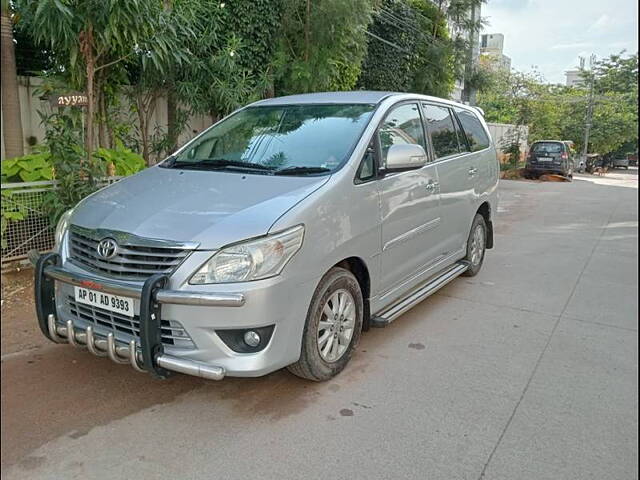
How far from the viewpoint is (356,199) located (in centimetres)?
332

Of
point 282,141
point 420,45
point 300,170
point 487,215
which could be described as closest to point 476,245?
point 487,215

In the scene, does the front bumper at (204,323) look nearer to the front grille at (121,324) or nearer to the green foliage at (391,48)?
the front grille at (121,324)

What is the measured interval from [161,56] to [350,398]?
13.5ft

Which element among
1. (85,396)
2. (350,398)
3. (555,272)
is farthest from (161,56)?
(555,272)

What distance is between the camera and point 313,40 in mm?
8172

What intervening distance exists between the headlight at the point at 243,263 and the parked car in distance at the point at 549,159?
60.7ft

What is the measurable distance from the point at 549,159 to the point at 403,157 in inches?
686

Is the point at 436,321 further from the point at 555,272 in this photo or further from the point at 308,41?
the point at 308,41

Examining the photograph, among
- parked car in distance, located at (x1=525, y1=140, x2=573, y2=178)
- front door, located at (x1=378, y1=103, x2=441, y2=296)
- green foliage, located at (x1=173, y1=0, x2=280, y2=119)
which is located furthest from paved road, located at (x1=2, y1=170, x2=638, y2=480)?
parked car in distance, located at (x1=525, y1=140, x2=573, y2=178)

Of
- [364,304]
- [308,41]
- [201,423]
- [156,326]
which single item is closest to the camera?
[156,326]

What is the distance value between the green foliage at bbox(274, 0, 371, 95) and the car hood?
4966 millimetres

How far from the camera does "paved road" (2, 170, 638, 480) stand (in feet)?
8.27

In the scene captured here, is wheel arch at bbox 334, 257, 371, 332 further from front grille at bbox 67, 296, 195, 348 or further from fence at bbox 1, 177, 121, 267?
fence at bbox 1, 177, 121, 267

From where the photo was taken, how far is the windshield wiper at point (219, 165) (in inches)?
140
